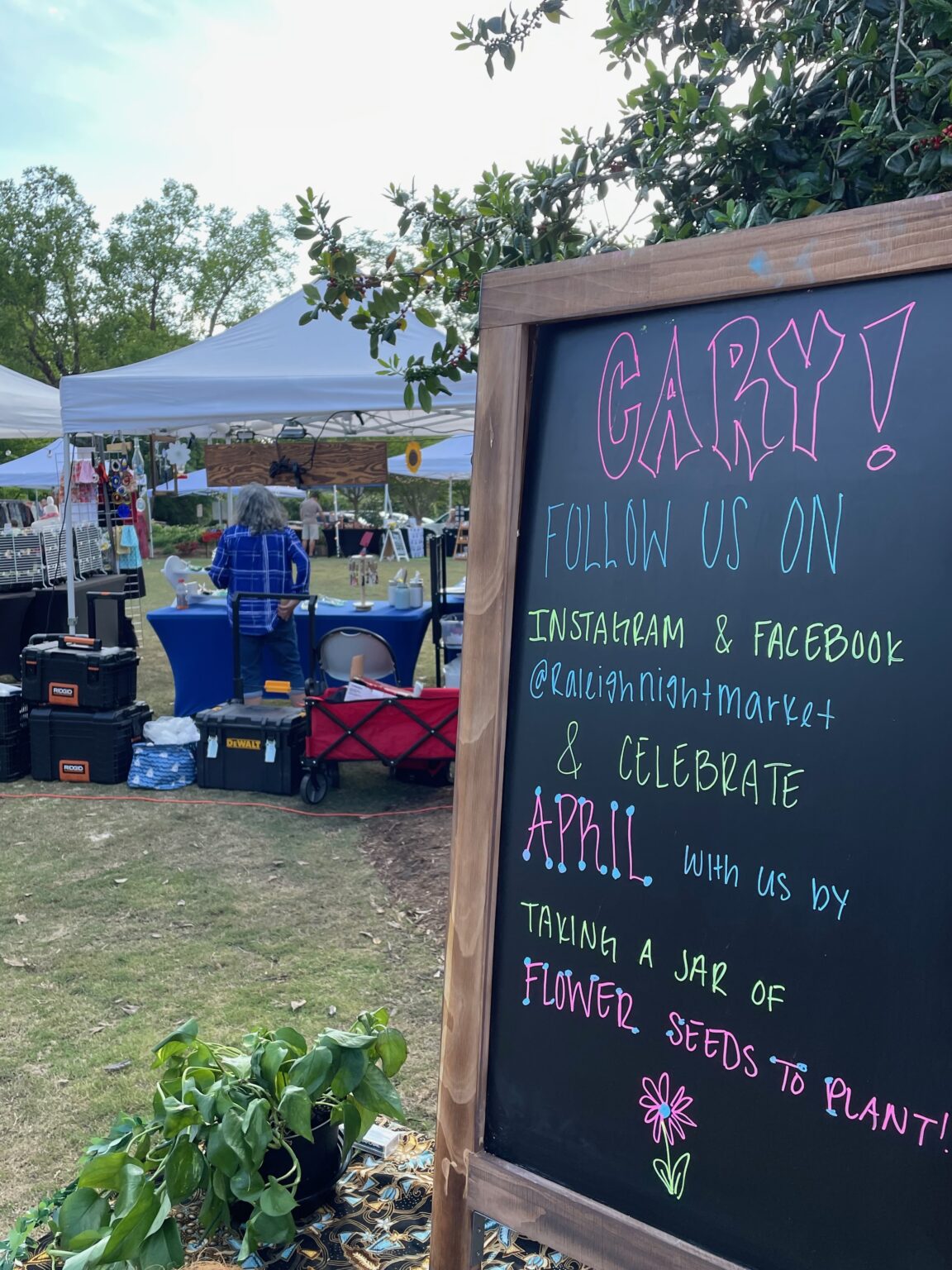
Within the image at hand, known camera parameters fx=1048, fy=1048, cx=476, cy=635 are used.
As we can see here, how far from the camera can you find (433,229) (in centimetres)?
305

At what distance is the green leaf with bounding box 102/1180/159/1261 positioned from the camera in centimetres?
204

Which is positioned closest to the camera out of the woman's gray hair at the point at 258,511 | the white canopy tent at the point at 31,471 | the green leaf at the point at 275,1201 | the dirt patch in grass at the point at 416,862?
the green leaf at the point at 275,1201

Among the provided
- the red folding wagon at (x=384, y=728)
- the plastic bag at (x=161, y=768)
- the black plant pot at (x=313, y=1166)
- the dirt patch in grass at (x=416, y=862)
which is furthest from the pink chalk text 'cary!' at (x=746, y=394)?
the plastic bag at (x=161, y=768)

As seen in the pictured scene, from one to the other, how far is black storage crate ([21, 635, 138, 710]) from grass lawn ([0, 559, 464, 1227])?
587 mm

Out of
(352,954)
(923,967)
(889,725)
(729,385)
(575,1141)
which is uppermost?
(729,385)

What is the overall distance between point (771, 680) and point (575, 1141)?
0.87 metres

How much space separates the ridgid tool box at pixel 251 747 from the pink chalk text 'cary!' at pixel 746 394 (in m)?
5.18

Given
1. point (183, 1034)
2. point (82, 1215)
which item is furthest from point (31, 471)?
point (82, 1215)

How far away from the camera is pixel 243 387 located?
24.3ft

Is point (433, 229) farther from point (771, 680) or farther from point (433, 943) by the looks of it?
point (433, 943)

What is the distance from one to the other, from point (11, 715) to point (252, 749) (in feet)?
5.74

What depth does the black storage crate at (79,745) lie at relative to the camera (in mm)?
7012

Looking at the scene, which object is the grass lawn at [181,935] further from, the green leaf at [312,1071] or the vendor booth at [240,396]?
the vendor booth at [240,396]

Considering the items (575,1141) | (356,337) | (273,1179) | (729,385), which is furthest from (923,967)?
(356,337)
